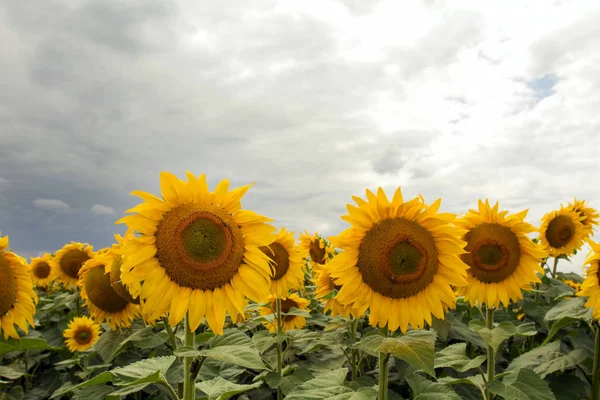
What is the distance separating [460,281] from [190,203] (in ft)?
7.82

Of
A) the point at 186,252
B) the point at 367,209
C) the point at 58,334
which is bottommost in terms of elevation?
the point at 58,334

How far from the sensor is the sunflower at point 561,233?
1082 centimetres

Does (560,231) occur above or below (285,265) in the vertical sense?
above

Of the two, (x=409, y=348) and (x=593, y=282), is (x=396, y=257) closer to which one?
(x=409, y=348)

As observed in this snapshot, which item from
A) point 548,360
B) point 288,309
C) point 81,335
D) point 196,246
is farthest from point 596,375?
point 81,335

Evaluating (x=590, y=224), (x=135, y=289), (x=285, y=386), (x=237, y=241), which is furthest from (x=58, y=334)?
(x=590, y=224)

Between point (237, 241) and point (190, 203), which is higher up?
point (190, 203)

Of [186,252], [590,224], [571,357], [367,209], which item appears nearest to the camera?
[186,252]

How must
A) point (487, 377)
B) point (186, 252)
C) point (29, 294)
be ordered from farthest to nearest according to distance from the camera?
point (29, 294) → point (487, 377) → point (186, 252)

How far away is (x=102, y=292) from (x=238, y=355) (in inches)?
139

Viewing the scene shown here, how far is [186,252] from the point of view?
3562mm

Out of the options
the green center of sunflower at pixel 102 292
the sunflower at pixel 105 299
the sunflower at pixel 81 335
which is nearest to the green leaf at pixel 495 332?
the sunflower at pixel 105 299

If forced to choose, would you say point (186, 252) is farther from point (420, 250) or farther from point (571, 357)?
point (571, 357)

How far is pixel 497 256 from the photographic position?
531cm
